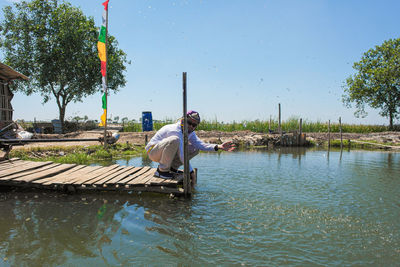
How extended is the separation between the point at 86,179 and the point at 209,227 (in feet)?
10.00

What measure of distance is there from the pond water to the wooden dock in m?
0.24

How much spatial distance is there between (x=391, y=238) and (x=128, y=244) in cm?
347

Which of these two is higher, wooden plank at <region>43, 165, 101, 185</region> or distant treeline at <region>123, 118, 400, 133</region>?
distant treeline at <region>123, 118, 400, 133</region>

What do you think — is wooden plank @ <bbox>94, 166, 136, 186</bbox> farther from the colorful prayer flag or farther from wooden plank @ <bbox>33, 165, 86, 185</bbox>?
the colorful prayer flag

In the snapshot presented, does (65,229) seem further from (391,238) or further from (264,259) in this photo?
(391,238)

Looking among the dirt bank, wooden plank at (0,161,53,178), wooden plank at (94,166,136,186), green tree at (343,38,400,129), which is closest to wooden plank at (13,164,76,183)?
wooden plank at (0,161,53,178)

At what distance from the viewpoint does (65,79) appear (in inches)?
885

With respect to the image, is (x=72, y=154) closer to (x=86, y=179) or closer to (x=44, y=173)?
(x=44, y=173)

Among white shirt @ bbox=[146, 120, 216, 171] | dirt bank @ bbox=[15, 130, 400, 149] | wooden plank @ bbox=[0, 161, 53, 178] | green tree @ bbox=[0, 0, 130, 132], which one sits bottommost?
wooden plank @ bbox=[0, 161, 53, 178]

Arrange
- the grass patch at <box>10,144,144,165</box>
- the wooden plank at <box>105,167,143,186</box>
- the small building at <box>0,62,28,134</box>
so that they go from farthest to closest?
the small building at <box>0,62,28,134</box>
the grass patch at <box>10,144,144,165</box>
the wooden plank at <box>105,167,143,186</box>

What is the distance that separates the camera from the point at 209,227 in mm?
4102

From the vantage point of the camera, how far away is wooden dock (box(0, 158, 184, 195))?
533cm

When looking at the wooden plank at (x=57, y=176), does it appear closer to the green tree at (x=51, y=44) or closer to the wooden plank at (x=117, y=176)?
the wooden plank at (x=117, y=176)

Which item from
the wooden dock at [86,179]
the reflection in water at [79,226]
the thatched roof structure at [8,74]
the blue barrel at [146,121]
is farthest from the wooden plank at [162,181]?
the blue barrel at [146,121]
